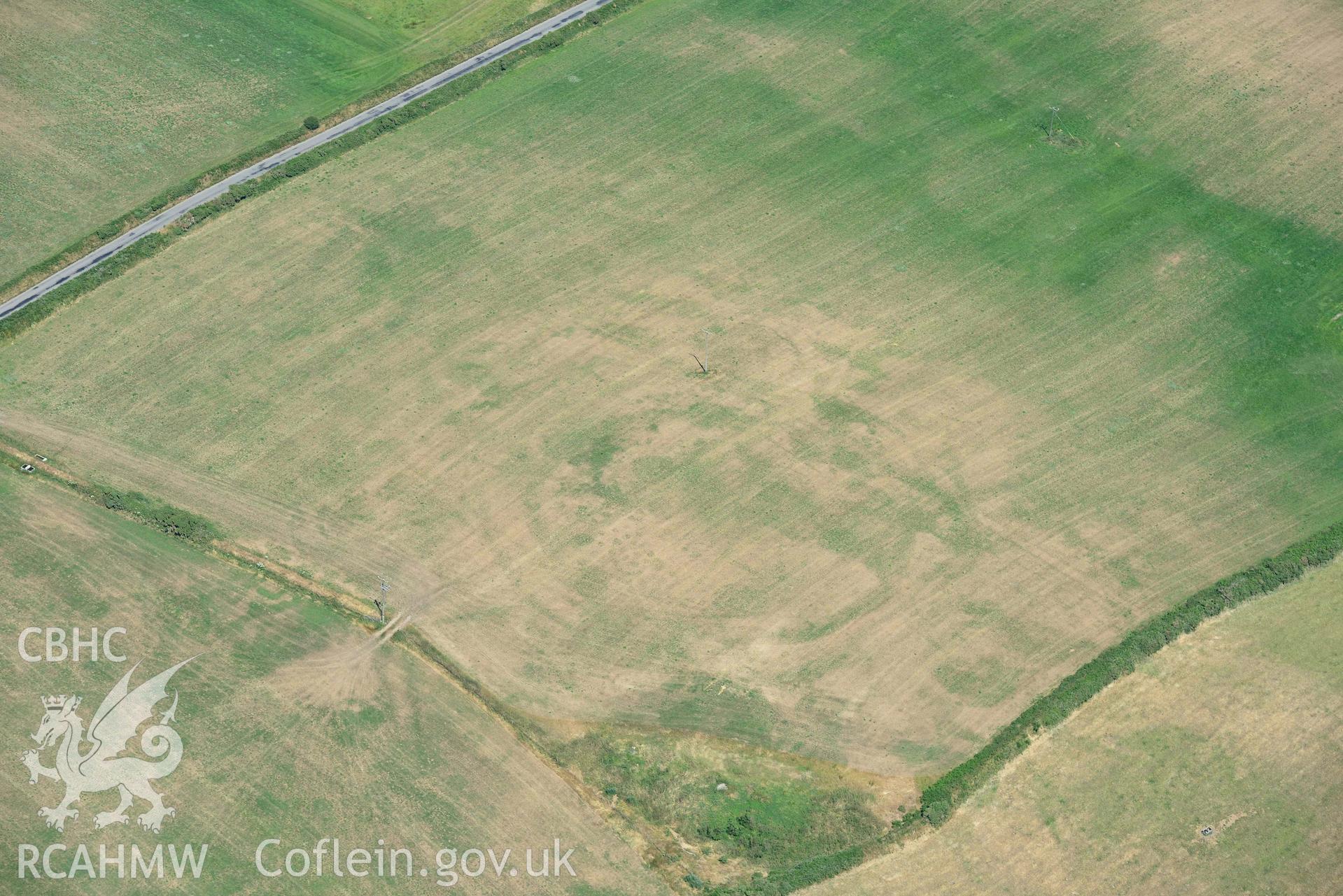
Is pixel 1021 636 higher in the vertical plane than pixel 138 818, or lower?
lower

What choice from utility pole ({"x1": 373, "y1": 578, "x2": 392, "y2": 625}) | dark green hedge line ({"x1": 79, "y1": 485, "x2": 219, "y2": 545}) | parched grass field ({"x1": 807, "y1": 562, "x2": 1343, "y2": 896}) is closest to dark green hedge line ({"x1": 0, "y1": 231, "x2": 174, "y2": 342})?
dark green hedge line ({"x1": 79, "y1": 485, "x2": 219, "y2": 545})

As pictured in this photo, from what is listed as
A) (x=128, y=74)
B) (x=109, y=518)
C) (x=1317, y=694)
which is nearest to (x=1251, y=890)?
(x=1317, y=694)

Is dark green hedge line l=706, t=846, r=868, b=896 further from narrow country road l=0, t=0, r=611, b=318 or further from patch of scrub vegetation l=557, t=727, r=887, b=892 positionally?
narrow country road l=0, t=0, r=611, b=318

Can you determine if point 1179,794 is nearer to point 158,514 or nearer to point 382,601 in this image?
point 382,601

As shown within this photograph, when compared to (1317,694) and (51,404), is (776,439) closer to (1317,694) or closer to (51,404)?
(1317,694)

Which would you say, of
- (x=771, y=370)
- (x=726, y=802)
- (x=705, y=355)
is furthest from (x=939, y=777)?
(x=705, y=355)

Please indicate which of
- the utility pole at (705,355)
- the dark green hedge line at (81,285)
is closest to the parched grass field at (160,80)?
the dark green hedge line at (81,285)

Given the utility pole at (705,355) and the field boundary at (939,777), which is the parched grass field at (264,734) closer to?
the field boundary at (939,777)
